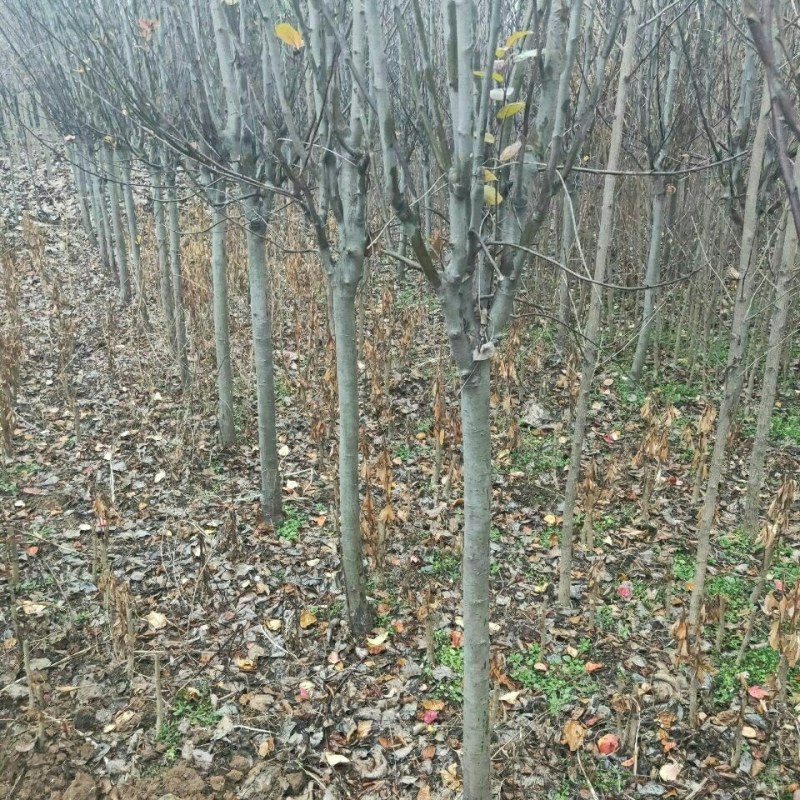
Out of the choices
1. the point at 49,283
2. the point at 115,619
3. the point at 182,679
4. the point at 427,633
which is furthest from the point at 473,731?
the point at 49,283

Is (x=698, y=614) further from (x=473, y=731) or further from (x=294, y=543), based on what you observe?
(x=294, y=543)

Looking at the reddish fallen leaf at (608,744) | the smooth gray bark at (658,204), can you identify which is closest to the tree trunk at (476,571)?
the reddish fallen leaf at (608,744)

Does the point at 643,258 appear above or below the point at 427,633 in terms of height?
above

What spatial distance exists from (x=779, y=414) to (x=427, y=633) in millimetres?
3819

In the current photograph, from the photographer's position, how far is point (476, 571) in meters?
2.15

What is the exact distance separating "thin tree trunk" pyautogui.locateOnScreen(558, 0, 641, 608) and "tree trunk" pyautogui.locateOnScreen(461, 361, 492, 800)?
60 cm

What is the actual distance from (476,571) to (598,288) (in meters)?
1.29

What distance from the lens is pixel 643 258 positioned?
25.2 ft

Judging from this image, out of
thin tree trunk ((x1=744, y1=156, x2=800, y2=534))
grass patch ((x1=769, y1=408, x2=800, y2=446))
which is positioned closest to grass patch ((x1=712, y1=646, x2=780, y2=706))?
thin tree trunk ((x1=744, y1=156, x2=800, y2=534))

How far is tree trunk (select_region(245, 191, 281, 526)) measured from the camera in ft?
13.9

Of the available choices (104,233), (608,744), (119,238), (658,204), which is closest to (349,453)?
(608,744)

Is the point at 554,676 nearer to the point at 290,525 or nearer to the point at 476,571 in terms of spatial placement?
the point at 476,571

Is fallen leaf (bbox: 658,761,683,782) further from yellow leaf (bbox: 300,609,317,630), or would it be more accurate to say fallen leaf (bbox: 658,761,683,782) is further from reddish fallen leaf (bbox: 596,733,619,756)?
yellow leaf (bbox: 300,609,317,630)

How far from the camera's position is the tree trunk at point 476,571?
2.04m
